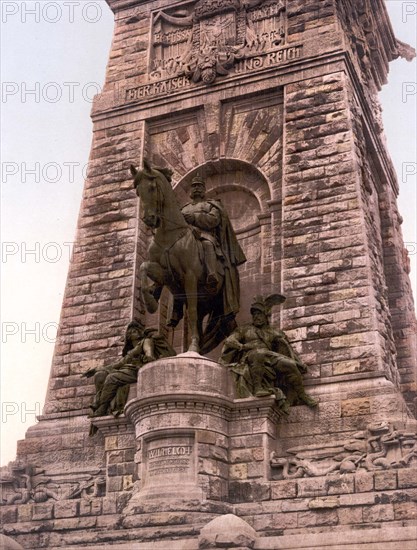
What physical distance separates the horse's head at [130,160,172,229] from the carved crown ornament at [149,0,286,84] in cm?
483

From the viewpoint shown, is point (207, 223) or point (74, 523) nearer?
point (74, 523)

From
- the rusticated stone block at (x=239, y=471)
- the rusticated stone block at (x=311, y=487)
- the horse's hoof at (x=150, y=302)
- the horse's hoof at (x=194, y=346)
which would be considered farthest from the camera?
the horse's hoof at (x=150, y=302)

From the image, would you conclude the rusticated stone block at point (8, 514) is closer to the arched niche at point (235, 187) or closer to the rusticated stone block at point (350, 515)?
the rusticated stone block at point (350, 515)

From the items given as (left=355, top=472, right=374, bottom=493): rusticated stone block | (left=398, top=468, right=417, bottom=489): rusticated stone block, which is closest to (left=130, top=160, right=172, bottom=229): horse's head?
(left=355, top=472, right=374, bottom=493): rusticated stone block

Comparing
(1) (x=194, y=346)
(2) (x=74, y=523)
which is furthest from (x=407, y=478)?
(2) (x=74, y=523)

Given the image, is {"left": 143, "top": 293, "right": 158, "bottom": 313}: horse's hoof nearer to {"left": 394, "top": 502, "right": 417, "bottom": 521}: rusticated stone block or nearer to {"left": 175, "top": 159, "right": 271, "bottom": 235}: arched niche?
{"left": 175, "top": 159, "right": 271, "bottom": 235}: arched niche

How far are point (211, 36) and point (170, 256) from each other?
21.9ft

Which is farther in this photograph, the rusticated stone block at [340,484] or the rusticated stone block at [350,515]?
the rusticated stone block at [340,484]

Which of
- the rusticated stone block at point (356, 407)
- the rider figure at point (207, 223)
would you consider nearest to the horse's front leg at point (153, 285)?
the rider figure at point (207, 223)

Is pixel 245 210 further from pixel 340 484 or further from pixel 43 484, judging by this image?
pixel 340 484

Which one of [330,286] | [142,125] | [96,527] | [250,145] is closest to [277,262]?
[330,286]

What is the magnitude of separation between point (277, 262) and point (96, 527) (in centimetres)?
622

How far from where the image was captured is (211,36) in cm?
2145

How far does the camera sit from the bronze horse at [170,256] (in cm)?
1672
